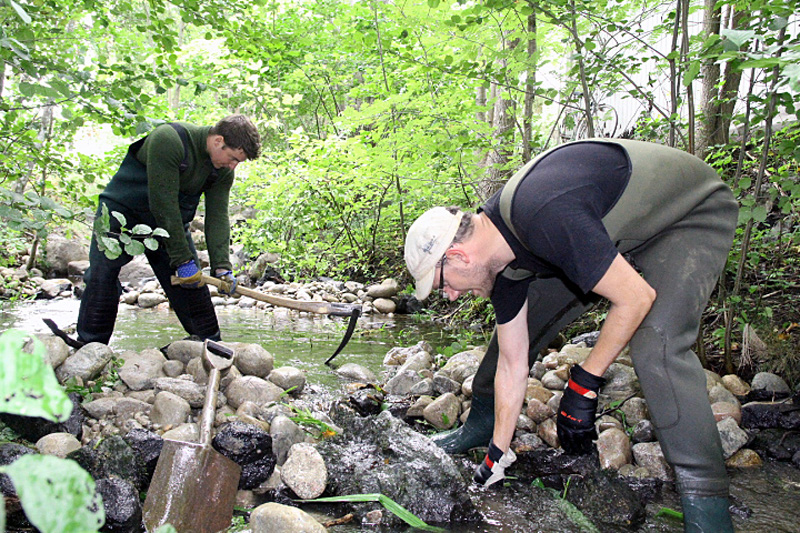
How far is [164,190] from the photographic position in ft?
12.1

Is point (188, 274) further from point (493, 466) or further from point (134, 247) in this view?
point (493, 466)

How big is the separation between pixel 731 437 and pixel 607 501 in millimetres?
1021

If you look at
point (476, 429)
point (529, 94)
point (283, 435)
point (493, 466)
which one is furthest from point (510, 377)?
point (529, 94)

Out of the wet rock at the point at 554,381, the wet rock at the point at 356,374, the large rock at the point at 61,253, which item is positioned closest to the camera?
the wet rock at the point at 554,381

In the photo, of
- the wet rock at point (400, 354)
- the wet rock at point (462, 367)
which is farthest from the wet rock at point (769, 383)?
the wet rock at point (400, 354)

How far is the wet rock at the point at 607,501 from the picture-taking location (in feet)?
7.80

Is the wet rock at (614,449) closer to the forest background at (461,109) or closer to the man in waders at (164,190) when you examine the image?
the forest background at (461,109)

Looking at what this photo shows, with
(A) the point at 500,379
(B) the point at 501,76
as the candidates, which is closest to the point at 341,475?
(A) the point at 500,379

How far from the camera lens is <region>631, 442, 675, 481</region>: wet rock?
2809 mm

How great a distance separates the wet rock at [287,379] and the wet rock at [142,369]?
69 centimetres

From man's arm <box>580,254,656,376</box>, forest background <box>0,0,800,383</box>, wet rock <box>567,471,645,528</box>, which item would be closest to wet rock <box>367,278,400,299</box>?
forest background <box>0,0,800,383</box>

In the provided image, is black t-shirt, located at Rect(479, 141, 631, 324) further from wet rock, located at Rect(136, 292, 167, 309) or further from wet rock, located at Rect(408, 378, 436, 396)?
wet rock, located at Rect(136, 292, 167, 309)

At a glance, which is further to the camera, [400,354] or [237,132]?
[400,354]

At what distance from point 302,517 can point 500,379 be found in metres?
1.07
